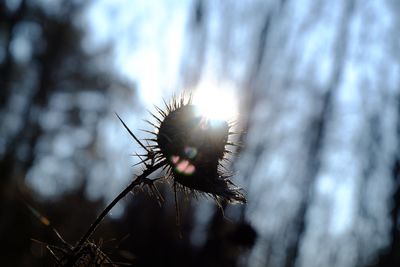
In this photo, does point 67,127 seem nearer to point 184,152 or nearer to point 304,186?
point 304,186

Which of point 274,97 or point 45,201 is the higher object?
point 274,97

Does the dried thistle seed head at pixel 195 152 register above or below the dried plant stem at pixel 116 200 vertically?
above

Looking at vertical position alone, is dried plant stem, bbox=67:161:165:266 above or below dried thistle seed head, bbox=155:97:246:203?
below

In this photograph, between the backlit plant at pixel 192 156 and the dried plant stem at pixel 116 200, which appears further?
the backlit plant at pixel 192 156

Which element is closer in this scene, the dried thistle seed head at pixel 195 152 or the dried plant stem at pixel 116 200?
the dried plant stem at pixel 116 200

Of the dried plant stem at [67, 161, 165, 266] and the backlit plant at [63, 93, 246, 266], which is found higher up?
the backlit plant at [63, 93, 246, 266]

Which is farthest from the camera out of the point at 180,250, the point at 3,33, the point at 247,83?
the point at 3,33

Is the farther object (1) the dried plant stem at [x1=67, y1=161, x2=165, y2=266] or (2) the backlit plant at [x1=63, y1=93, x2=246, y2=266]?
(2) the backlit plant at [x1=63, y1=93, x2=246, y2=266]

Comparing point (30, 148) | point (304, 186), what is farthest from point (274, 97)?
point (30, 148)
